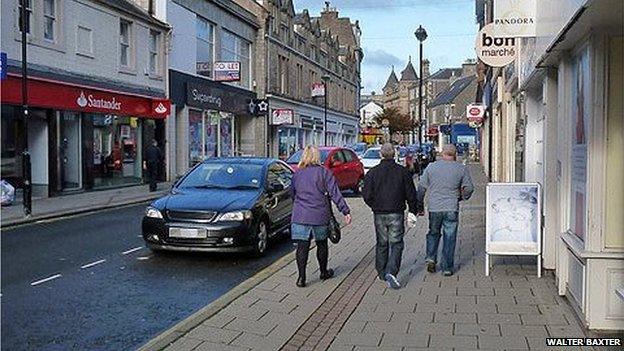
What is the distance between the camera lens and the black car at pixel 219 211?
1043cm

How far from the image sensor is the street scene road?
662cm

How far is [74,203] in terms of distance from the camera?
19500 mm

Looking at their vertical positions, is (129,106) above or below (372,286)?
above

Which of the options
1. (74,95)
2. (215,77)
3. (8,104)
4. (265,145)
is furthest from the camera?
(265,145)

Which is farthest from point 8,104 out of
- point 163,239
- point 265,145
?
point 265,145

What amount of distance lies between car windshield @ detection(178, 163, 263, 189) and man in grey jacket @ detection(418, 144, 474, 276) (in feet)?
11.5

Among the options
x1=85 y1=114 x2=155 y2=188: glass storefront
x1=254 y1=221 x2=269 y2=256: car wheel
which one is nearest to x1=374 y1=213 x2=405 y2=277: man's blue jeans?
x1=254 y1=221 x2=269 y2=256: car wheel

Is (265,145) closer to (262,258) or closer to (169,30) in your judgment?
(169,30)

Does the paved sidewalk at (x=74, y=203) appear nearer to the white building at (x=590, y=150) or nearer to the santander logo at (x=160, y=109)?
the santander logo at (x=160, y=109)

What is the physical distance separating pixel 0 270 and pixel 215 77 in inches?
1060

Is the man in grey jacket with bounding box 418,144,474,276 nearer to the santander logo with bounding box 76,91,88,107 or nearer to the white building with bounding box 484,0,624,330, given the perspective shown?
the white building with bounding box 484,0,624,330

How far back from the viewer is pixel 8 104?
762 inches

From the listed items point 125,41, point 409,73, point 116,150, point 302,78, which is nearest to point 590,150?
point 116,150

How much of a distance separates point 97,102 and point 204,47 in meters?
12.3
